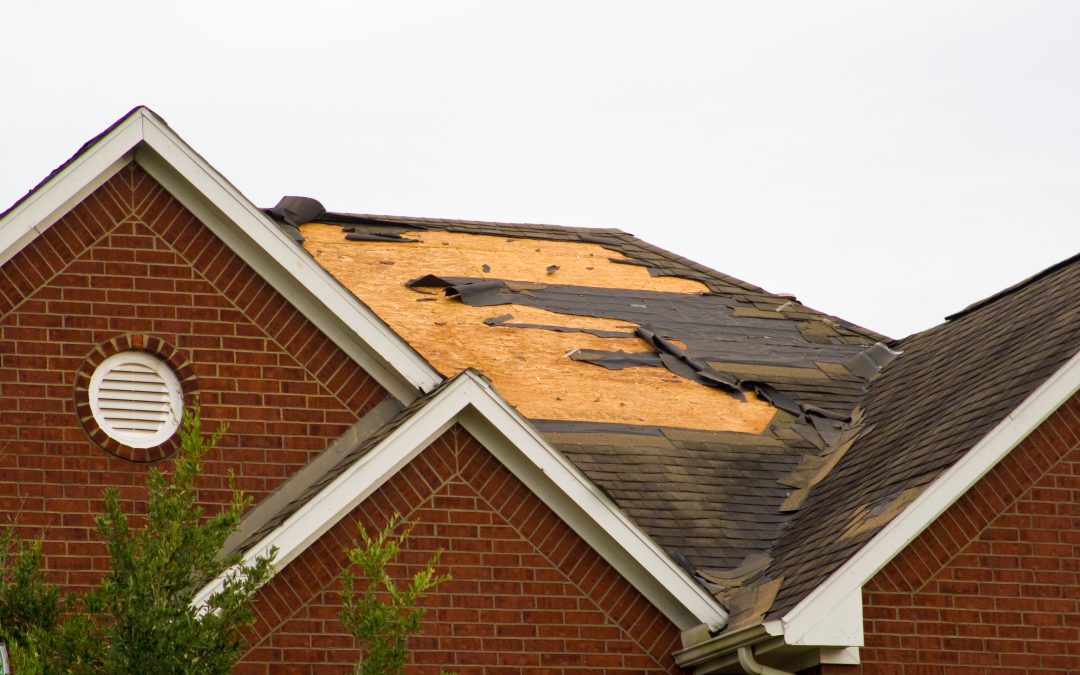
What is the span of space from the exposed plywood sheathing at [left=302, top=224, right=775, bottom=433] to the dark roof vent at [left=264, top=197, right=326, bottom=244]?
14 cm

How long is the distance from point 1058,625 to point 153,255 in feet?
22.8

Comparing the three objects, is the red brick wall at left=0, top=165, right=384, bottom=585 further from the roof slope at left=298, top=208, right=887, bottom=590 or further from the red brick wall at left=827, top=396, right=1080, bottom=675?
the red brick wall at left=827, top=396, right=1080, bottom=675

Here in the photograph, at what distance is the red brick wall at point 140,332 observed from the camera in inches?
431

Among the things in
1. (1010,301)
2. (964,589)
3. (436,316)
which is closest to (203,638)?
(964,589)

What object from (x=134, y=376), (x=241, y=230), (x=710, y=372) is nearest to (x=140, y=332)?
(x=134, y=376)

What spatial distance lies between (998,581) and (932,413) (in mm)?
1706

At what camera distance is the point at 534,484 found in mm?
10766

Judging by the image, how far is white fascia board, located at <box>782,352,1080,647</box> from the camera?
976cm

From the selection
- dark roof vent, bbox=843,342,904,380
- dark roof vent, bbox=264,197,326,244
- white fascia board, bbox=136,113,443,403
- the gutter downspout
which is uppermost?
dark roof vent, bbox=264,197,326,244

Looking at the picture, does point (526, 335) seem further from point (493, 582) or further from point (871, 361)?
point (493, 582)

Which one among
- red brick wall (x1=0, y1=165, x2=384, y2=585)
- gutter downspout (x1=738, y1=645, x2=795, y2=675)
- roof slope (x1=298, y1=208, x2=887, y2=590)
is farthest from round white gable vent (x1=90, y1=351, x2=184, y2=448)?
gutter downspout (x1=738, y1=645, x2=795, y2=675)

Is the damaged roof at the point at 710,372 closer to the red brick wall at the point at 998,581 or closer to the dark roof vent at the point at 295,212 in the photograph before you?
the dark roof vent at the point at 295,212

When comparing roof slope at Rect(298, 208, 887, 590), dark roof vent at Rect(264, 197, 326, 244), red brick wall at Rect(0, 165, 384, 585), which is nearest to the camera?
red brick wall at Rect(0, 165, 384, 585)

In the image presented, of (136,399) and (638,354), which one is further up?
(638,354)
